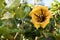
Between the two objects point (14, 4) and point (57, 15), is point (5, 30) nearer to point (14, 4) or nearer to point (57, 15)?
point (14, 4)

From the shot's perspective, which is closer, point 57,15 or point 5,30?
point 5,30

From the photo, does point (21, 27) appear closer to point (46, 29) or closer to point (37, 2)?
point (46, 29)

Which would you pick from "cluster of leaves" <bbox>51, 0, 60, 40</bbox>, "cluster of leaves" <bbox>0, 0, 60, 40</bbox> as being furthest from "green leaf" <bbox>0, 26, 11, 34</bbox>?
"cluster of leaves" <bbox>51, 0, 60, 40</bbox>

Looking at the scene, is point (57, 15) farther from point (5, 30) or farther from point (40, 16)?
point (5, 30)

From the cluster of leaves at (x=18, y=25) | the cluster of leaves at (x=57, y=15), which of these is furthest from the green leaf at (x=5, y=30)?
the cluster of leaves at (x=57, y=15)

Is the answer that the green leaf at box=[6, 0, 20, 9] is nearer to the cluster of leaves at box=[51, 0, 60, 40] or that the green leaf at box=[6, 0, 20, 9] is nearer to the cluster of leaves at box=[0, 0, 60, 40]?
the cluster of leaves at box=[0, 0, 60, 40]

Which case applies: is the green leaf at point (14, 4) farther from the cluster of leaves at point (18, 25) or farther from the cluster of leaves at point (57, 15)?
the cluster of leaves at point (57, 15)

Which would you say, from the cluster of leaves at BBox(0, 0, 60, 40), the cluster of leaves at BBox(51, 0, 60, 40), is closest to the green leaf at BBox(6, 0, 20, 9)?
the cluster of leaves at BBox(0, 0, 60, 40)

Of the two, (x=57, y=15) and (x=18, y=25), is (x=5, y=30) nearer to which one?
(x=18, y=25)

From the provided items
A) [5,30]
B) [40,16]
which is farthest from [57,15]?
[5,30]

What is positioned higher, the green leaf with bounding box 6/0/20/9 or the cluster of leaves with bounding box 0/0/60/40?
the green leaf with bounding box 6/0/20/9
